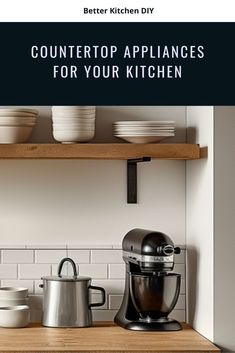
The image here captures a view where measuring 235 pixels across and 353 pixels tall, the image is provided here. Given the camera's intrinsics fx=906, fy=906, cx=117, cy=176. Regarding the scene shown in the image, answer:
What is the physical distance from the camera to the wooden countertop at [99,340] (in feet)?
10.9

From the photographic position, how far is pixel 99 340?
137 inches

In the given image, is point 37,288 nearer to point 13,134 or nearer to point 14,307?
point 14,307

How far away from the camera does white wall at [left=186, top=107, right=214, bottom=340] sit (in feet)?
11.6

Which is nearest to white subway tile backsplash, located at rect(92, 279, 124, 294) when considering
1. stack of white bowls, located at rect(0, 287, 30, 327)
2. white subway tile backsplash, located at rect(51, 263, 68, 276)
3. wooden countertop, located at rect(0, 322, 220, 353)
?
white subway tile backsplash, located at rect(51, 263, 68, 276)

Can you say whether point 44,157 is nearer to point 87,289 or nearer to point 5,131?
point 5,131

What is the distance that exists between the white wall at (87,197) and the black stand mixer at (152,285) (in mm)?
301

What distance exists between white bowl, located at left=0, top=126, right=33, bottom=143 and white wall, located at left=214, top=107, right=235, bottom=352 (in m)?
0.84

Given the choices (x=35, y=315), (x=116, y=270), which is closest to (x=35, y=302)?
(x=35, y=315)

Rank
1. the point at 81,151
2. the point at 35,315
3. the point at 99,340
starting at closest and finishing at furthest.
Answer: the point at 99,340 < the point at 81,151 < the point at 35,315

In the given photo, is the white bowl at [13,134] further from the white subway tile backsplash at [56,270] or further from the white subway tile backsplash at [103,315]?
the white subway tile backsplash at [103,315]

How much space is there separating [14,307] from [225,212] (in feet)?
3.25

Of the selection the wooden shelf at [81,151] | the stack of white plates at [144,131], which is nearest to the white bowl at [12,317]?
the wooden shelf at [81,151]

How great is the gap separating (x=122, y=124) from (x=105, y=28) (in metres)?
0.57

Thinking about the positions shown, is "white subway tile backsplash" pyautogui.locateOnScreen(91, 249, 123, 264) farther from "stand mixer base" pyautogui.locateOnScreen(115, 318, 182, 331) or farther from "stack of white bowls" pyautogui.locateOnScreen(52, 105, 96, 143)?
"stack of white bowls" pyautogui.locateOnScreen(52, 105, 96, 143)
